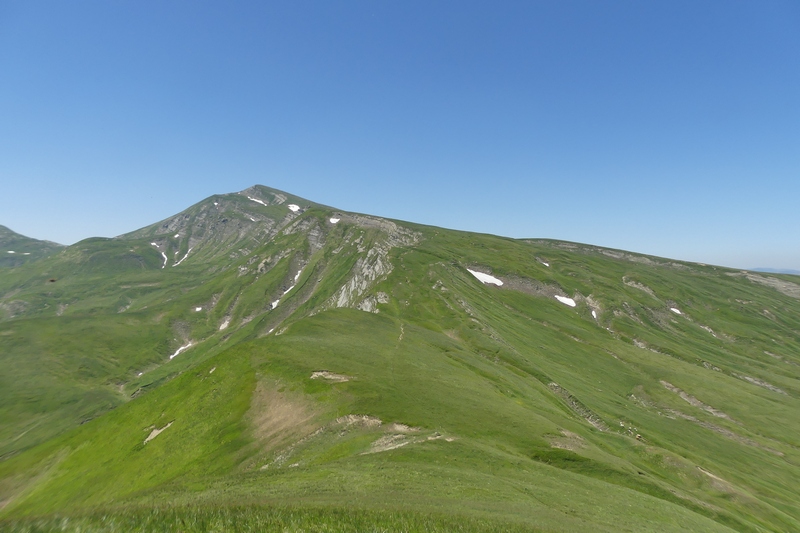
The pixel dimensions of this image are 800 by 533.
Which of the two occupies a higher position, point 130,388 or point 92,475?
point 92,475

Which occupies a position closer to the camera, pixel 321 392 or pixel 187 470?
pixel 187 470

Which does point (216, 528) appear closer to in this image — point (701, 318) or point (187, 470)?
point (187, 470)

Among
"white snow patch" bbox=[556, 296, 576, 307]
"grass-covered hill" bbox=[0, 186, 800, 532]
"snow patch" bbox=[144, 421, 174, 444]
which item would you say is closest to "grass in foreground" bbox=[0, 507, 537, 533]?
"grass-covered hill" bbox=[0, 186, 800, 532]

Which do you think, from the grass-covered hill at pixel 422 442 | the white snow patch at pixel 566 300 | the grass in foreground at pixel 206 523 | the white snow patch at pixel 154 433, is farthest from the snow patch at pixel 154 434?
the white snow patch at pixel 566 300

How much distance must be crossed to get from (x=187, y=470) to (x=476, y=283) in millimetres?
158753

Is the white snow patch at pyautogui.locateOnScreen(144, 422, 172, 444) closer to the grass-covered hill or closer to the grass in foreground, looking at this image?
the grass-covered hill

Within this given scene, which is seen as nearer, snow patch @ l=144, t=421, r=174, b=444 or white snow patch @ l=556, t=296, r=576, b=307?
snow patch @ l=144, t=421, r=174, b=444

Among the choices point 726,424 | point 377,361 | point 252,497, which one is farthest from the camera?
point 726,424

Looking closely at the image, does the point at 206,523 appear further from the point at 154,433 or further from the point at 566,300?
the point at 566,300

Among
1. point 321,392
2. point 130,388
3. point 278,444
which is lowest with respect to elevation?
point 130,388

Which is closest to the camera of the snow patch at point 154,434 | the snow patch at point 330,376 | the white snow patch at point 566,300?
the snow patch at point 154,434

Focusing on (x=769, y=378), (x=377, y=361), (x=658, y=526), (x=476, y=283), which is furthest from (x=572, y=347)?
(x=658, y=526)

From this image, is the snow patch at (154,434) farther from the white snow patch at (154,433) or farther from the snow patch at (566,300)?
the snow patch at (566,300)

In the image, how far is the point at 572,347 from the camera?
13575cm
